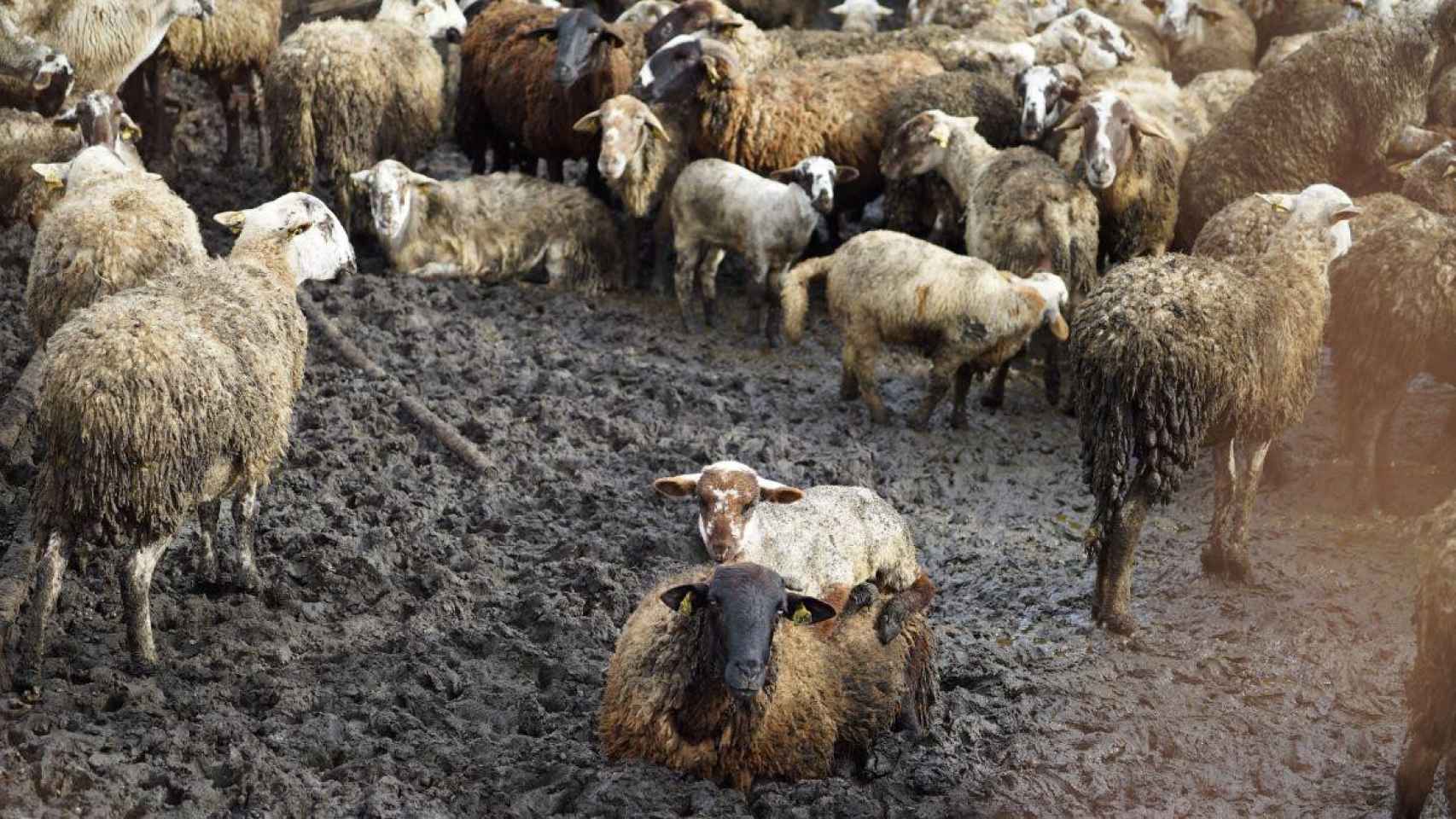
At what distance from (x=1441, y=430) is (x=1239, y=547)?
8.37ft

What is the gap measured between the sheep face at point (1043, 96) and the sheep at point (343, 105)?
13.6 feet

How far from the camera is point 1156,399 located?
6.59 meters

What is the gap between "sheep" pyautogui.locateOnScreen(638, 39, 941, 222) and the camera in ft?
36.3

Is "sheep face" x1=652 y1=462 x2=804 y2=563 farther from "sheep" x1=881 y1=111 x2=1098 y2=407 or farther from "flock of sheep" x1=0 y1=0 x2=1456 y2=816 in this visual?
"sheep" x1=881 y1=111 x2=1098 y2=407

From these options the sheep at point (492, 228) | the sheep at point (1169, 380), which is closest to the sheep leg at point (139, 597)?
the sheep at point (1169, 380)

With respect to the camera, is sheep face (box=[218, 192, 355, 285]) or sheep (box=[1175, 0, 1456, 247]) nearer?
sheep face (box=[218, 192, 355, 285])

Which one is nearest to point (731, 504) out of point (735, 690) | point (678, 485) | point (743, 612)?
point (678, 485)

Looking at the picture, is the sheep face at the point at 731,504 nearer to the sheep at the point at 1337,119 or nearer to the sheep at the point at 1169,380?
the sheep at the point at 1169,380

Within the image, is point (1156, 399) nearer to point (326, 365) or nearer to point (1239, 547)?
point (1239, 547)

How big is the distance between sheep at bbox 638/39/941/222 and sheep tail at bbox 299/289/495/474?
2822 millimetres

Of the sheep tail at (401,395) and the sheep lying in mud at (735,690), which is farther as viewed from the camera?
the sheep tail at (401,395)

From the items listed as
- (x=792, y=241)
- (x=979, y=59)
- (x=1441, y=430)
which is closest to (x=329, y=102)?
(x=792, y=241)

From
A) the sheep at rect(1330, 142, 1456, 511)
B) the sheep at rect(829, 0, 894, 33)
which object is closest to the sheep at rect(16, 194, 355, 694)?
the sheep at rect(1330, 142, 1456, 511)

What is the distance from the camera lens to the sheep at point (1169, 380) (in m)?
6.58
